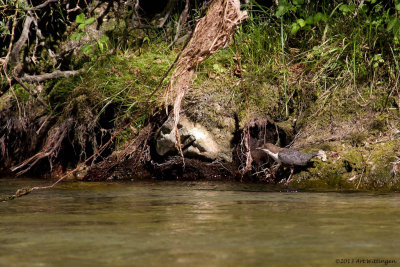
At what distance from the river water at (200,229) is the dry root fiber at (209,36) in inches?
33.7

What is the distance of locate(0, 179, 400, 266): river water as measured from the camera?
2195 mm

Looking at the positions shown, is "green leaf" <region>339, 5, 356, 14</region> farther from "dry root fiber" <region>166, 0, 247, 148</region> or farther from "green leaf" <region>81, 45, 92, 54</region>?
"green leaf" <region>81, 45, 92, 54</region>

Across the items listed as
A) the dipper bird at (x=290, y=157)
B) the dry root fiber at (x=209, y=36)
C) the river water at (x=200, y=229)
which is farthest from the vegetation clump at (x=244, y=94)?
the river water at (x=200, y=229)

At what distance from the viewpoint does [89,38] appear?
7.64 metres

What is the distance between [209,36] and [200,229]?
1.90m

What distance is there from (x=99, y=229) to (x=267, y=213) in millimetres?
1056

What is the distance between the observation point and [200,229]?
2838 millimetres

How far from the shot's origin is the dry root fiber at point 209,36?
4.22 meters

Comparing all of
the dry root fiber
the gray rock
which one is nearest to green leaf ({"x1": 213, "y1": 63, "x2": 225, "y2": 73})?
the gray rock

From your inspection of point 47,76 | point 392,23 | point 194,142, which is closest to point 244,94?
point 194,142

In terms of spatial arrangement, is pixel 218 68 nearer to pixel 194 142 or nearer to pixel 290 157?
pixel 194 142

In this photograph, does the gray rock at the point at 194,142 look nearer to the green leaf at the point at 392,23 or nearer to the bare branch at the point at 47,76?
the bare branch at the point at 47,76

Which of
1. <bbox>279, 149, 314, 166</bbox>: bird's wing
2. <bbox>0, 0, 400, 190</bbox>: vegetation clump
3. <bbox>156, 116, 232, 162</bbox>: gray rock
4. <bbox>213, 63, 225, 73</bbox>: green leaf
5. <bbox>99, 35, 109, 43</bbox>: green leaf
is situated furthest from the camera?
<bbox>99, 35, 109, 43</bbox>: green leaf

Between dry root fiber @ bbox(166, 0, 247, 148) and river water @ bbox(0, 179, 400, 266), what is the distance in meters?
0.86
